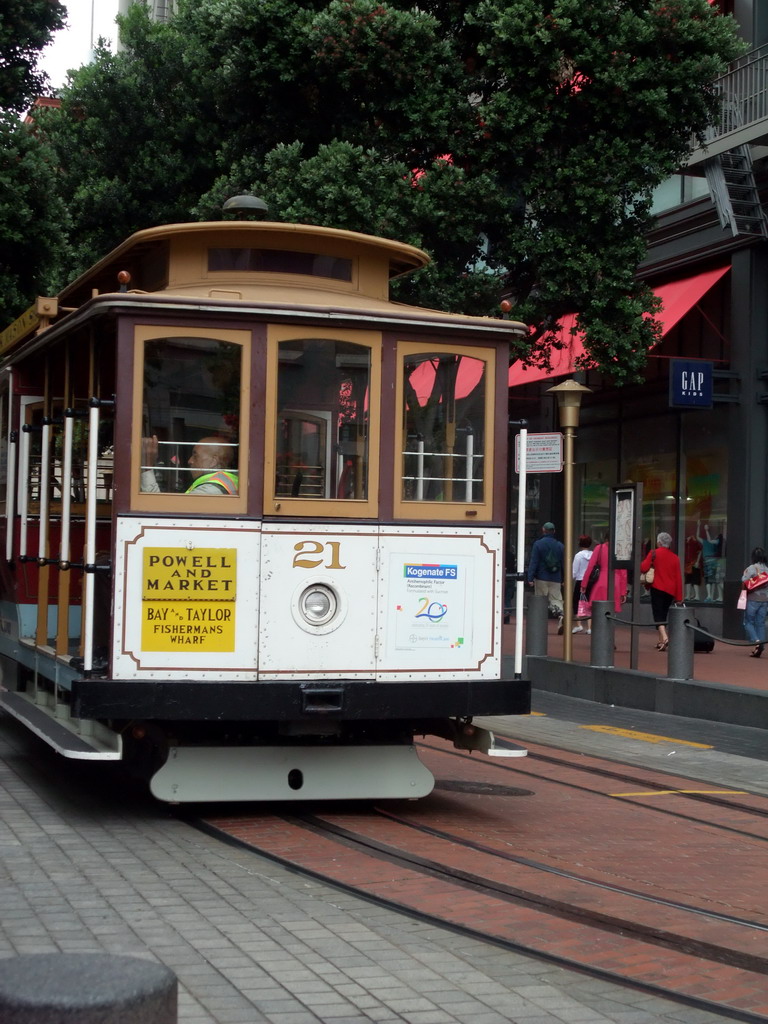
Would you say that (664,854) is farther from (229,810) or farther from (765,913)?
(229,810)

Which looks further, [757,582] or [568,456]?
[757,582]

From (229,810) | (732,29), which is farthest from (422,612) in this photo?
(732,29)

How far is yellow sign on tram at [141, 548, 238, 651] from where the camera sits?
26.1 ft

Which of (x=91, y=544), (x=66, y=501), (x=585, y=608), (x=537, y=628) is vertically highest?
(x=66, y=501)

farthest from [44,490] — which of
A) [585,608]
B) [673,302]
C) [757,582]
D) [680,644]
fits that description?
[673,302]

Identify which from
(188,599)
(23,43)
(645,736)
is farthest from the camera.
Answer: (23,43)

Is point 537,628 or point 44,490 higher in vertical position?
point 44,490

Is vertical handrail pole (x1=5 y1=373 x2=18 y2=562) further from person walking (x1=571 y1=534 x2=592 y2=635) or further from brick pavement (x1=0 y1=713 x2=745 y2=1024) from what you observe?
person walking (x1=571 y1=534 x2=592 y2=635)

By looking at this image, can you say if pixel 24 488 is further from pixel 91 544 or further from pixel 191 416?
pixel 191 416

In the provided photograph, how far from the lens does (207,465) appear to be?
27.0ft

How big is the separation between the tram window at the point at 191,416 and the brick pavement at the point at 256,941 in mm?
1960

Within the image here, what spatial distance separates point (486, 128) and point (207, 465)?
10976 mm

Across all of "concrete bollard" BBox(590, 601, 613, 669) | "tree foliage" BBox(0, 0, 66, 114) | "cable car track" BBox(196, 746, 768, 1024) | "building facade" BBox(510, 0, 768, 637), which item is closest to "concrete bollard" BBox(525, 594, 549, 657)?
"concrete bollard" BBox(590, 601, 613, 669)

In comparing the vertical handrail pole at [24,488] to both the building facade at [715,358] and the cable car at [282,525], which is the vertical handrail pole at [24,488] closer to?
the cable car at [282,525]
